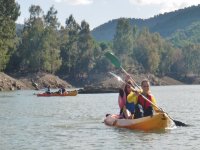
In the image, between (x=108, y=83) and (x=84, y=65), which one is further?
(x=84, y=65)

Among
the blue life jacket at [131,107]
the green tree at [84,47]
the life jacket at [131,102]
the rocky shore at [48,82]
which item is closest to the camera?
the life jacket at [131,102]

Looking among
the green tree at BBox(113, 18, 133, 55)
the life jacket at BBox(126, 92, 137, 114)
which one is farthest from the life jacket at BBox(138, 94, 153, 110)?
Answer: the green tree at BBox(113, 18, 133, 55)

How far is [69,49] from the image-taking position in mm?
142500

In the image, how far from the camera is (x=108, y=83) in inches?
5335

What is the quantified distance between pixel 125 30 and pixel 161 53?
24.6 metres

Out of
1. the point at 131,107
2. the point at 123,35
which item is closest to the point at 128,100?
the point at 131,107

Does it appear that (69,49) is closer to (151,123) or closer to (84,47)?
(84,47)

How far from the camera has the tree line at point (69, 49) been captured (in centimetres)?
11274

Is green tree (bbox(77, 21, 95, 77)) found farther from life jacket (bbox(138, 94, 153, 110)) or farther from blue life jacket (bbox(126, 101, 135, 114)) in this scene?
life jacket (bbox(138, 94, 153, 110))

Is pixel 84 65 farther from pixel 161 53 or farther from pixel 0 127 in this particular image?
pixel 0 127

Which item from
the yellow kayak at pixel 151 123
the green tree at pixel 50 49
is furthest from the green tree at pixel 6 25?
the yellow kayak at pixel 151 123

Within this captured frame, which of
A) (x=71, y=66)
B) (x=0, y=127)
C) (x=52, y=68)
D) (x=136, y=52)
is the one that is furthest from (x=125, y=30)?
(x=0, y=127)

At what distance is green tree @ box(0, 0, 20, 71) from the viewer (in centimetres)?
10669

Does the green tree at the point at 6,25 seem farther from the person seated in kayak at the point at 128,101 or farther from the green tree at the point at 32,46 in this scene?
the person seated in kayak at the point at 128,101
